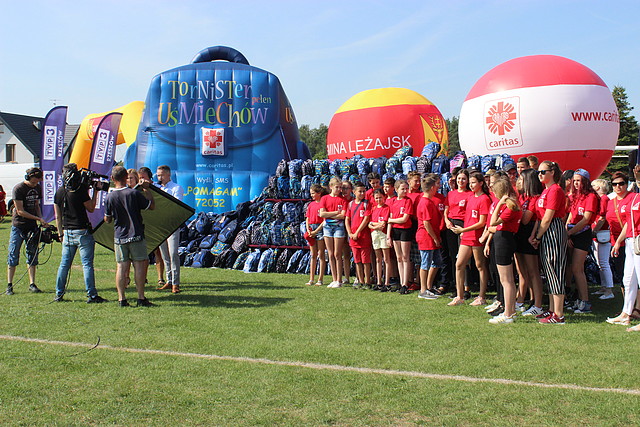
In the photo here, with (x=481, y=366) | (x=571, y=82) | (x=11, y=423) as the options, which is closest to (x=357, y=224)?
(x=481, y=366)

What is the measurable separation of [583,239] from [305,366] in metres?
4.14

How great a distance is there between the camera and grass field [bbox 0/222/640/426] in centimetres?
365

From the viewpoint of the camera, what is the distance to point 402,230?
26.6 ft

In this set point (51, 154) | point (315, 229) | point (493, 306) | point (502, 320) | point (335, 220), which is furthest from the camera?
point (51, 154)

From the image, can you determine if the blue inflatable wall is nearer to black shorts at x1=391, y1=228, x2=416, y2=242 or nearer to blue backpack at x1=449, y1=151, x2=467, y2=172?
blue backpack at x1=449, y1=151, x2=467, y2=172

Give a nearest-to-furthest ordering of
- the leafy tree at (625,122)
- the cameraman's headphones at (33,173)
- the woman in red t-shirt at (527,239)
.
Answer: the woman in red t-shirt at (527,239), the cameraman's headphones at (33,173), the leafy tree at (625,122)

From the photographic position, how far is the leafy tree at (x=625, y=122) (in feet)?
125

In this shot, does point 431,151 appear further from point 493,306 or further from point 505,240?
point 505,240

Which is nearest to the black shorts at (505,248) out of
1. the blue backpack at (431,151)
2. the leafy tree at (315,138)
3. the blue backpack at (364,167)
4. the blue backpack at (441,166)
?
the blue backpack at (441,166)

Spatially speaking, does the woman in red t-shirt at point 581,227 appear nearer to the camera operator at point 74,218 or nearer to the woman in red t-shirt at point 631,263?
the woman in red t-shirt at point 631,263

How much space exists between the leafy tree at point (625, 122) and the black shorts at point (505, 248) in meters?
36.5

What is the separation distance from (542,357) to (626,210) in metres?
2.25

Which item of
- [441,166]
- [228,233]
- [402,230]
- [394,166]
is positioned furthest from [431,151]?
[228,233]

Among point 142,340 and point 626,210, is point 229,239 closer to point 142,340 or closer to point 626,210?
point 142,340
